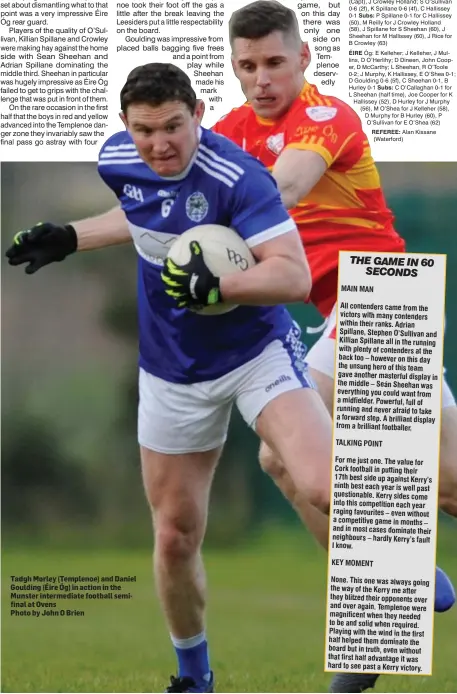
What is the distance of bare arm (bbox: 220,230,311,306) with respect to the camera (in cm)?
548

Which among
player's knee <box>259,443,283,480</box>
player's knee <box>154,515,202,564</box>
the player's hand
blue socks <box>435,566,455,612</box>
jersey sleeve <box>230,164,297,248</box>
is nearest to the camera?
the player's hand

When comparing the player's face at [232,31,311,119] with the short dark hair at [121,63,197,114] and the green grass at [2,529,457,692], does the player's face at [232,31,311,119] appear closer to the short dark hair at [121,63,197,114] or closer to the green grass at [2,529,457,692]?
A: the short dark hair at [121,63,197,114]

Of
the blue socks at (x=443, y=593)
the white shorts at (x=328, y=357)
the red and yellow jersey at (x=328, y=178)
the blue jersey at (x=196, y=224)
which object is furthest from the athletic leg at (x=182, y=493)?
the blue socks at (x=443, y=593)

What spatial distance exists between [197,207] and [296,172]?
0.63 meters

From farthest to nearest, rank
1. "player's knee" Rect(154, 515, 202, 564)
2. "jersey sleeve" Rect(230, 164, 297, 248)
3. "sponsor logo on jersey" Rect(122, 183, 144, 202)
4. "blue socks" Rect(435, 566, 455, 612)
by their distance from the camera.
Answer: "blue socks" Rect(435, 566, 455, 612) < "player's knee" Rect(154, 515, 202, 564) < "sponsor logo on jersey" Rect(122, 183, 144, 202) < "jersey sleeve" Rect(230, 164, 297, 248)

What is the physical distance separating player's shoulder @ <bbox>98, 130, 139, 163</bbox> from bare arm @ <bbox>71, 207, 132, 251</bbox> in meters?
0.31

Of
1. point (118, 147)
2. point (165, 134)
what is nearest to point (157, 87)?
point (165, 134)

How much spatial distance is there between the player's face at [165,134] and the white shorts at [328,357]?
1191 millimetres

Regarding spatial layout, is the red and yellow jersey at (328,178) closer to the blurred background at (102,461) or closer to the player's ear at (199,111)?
the blurred background at (102,461)

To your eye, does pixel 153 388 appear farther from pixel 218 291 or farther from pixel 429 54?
pixel 429 54

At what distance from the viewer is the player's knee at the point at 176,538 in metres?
6.16

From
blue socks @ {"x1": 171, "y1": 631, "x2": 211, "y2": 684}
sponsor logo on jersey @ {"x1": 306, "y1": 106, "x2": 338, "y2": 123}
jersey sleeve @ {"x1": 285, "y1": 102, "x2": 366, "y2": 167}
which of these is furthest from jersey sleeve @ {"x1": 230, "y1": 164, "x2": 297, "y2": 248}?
blue socks @ {"x1": 171, "y1": 631, "x2": 211, "y2": 684}

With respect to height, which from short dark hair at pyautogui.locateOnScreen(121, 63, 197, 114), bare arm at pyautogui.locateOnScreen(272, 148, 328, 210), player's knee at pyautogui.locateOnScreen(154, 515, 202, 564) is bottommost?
player's knee at pyautogui.locateOnScreen(154, 515, 202, 564)

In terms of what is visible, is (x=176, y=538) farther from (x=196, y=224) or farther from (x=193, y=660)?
(x=196, y=224)
